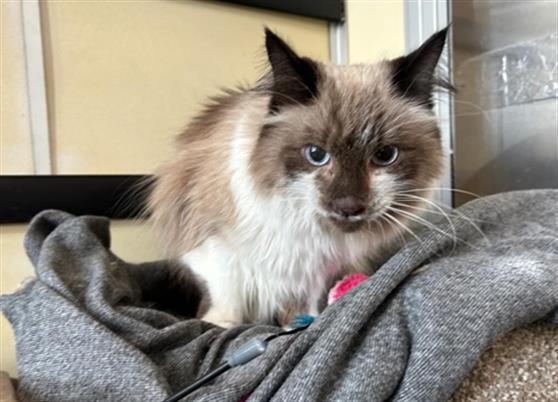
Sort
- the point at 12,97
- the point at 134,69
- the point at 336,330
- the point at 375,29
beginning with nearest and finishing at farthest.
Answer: the point at 336,330, the point at 12,97, the point at 134,69, the point at 375,29

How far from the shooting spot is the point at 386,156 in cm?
104

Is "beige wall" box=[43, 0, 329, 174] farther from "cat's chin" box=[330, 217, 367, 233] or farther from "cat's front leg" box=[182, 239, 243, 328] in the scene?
"cat's chin" box=[330, 217, 367, 233]

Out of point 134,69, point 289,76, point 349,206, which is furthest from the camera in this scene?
point 134,69

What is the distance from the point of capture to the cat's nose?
96 cm

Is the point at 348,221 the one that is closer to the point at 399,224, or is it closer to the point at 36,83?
the point at 399,224

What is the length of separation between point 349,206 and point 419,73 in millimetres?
349

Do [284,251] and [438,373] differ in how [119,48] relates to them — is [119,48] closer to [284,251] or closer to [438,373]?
[284,251]

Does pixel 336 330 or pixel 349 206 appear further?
pixel 349 206

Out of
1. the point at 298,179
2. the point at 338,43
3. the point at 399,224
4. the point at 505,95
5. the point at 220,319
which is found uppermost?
the point at 338,43

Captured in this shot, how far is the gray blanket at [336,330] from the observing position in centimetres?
72

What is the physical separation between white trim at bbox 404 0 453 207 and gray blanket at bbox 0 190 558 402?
1.74 ft

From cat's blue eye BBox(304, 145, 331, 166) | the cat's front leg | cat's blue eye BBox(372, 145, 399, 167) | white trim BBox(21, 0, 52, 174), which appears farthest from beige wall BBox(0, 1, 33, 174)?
cat's blue eye BBox(372, 145, 399, 167)

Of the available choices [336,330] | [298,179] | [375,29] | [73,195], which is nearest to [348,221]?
[298,179]

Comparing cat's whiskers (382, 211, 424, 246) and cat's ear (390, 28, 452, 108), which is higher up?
cat's ear (390, 28, 452, 108)
